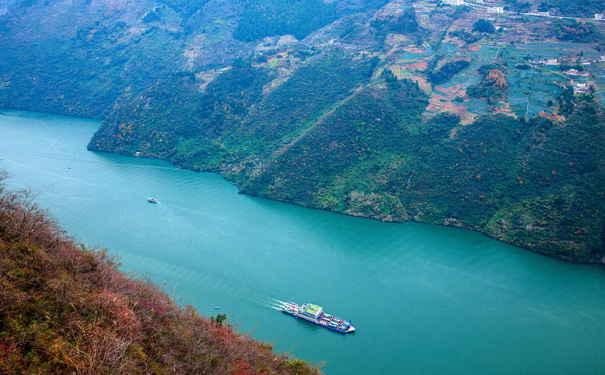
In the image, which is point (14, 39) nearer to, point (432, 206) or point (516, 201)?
point (432, 206)

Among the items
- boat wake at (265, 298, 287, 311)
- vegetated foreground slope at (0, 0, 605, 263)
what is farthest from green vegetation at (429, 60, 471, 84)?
boat wake at (265, 298, 287, 311)

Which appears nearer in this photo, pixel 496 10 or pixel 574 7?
pixel 574 7

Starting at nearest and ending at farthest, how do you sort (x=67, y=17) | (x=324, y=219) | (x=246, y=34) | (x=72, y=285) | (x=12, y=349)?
1. (x=12, y=349)
2. (x=72, y=285)
3. (x=324, y=219)
4. (x=246, y=34)
5. (x=67, y=17)

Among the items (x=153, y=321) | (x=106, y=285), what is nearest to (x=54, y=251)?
(x=106, y=285)

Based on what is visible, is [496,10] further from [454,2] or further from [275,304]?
[275,304]

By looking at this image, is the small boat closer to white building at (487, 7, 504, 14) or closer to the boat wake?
the boat wake

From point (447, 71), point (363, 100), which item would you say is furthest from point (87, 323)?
point (447, 71)
